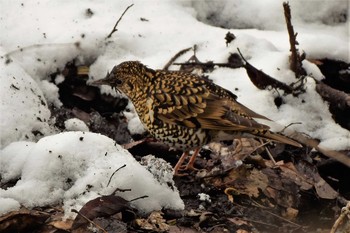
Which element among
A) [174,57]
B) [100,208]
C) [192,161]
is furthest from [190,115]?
[174,57]

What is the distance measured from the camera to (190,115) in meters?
4.72

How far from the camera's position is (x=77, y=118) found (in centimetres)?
541

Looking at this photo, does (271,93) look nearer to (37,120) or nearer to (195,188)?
(195,188)

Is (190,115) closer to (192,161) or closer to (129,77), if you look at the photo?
(192,161)

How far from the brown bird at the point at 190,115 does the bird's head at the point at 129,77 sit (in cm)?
4

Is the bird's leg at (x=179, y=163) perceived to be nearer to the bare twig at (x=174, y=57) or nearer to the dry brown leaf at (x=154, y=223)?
the dry brown leaf at (x=154, y=223)

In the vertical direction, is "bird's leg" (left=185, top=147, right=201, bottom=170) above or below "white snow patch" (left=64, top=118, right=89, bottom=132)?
below

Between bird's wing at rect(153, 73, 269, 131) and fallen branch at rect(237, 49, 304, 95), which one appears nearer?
bird's wing at rect(153, 73, 269, 131)

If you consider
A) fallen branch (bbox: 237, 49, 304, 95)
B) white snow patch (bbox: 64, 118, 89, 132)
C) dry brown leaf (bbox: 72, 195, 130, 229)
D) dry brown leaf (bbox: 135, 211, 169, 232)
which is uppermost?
fallen branch (bbox: 237, 49, 304, 95)

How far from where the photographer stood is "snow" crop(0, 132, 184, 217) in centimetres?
399

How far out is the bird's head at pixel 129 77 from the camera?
495 centimetres

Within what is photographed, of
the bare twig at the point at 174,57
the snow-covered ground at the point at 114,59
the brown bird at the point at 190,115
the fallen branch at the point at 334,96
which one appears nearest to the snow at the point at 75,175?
the snow-covered ground at the point at 114,59

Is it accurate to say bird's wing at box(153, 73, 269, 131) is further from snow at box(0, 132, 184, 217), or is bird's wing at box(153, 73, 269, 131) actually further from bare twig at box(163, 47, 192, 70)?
bare twig at box(163, 47, 192, 70)

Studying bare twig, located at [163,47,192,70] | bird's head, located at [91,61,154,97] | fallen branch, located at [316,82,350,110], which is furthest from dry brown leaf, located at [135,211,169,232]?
fallen branch, located at [316,82,350,110]
